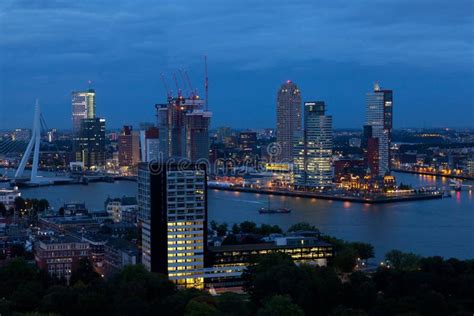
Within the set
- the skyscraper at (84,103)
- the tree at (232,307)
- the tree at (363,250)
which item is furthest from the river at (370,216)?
the skyscraper at (84,103)

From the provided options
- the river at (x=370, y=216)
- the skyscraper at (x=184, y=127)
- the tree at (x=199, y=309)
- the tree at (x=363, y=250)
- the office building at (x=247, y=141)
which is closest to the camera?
the tree at (x=199, y=309)

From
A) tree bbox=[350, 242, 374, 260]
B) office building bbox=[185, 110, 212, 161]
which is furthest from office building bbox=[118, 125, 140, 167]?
tree bbox=[350, 242, 374, 260]

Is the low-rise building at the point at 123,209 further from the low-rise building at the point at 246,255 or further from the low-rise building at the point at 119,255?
the low-rise building at the point at 246,255

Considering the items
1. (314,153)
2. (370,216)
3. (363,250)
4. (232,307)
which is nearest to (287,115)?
(314,153)

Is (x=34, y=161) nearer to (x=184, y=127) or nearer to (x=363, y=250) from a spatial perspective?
(x=184, y=127)

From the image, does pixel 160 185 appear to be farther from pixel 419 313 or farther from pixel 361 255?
pixel 419 313

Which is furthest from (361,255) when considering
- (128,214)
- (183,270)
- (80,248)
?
(128,214)

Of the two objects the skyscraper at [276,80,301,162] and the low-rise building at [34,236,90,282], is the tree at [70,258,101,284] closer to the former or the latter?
the low-rise building at [34,236,90,282]

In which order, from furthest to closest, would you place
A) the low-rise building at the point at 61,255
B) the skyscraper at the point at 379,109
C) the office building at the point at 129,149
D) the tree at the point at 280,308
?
the skyscraper at the point at 379,109
the office building at the point at 129,149
the low-rise building at the point at 61,255
the tree at the point at 280,308
